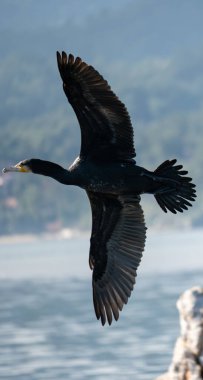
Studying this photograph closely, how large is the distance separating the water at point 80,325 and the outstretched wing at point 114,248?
772 cm

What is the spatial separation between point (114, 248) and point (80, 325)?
18150mm

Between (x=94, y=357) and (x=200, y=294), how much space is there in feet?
30.4

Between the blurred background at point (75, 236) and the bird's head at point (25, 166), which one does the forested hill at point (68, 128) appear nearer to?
the blurred background at point (75, 236)

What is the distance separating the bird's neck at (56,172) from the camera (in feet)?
36.2

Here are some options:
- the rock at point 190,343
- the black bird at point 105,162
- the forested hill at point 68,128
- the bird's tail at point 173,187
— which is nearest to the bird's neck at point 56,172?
the black bird at point 105,162

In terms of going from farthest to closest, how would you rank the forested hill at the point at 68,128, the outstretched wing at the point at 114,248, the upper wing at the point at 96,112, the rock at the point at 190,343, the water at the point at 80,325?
the forested hill at the point at 68,128, the water at the point at 80,325, the rock at the point at 190,343, the outstretched wing at the point at 114,248, the upper wing at the point at 96,112

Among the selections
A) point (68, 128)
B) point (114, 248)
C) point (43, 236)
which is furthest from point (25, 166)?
point (68, 128)

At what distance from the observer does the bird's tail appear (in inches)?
437

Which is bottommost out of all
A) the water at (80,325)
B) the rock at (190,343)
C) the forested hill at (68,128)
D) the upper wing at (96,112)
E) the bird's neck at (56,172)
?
the rock at (190,343)

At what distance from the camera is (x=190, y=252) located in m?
62.6

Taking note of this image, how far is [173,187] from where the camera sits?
36.6ft

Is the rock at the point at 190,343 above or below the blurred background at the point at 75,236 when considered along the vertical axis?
below

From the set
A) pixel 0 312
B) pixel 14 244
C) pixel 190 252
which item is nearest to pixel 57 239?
pixel 14 244

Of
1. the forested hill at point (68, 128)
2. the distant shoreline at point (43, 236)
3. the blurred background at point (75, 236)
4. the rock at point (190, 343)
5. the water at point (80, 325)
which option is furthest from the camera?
the forested hill at point (68, 128)
